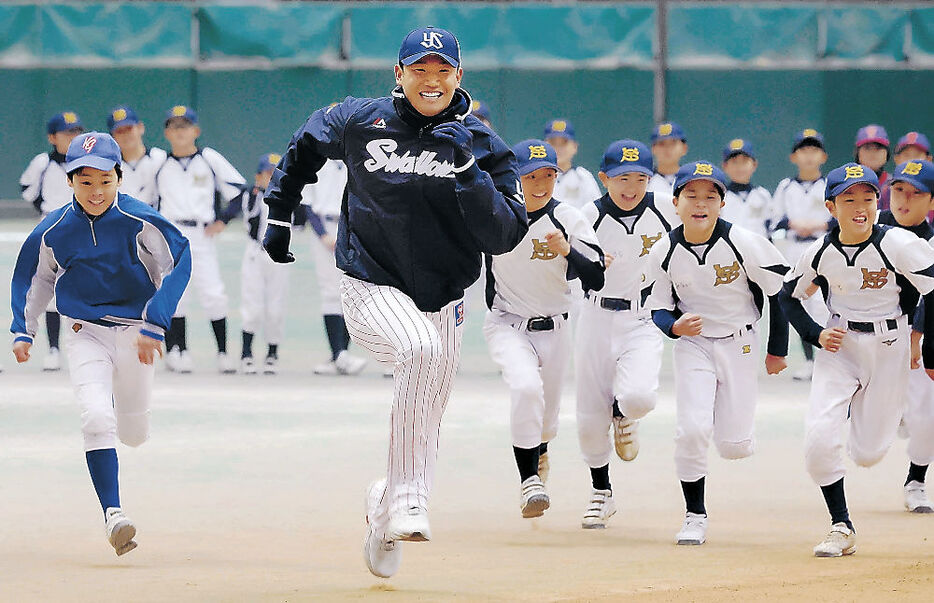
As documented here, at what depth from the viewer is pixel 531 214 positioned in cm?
820

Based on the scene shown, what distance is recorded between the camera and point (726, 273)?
304 inches

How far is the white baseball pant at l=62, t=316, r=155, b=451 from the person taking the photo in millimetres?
7105

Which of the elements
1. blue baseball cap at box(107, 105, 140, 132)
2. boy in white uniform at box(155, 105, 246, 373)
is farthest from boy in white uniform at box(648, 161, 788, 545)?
blue baseball cap at box(107, 105, 140, 132)

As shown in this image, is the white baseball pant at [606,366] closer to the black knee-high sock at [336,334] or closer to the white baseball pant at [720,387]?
the white baseball pant at [720,387]

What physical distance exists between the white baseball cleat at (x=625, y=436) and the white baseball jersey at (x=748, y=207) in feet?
17.4

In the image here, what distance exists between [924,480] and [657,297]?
1968 millimetres

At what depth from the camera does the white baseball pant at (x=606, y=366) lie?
26.8 feet

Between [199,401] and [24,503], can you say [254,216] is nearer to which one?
[199,401]

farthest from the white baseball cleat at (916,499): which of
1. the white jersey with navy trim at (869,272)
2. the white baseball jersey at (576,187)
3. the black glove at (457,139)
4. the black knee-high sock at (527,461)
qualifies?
the white baseball jersey at (576,187)

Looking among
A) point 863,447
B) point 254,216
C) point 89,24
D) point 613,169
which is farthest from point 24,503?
point 89,24

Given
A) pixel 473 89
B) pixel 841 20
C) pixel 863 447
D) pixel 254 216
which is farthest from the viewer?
pixel 473 89

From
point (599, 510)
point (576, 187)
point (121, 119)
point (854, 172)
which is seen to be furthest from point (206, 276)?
point (854, 172)

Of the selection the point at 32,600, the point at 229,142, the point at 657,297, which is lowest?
the point at 32,600

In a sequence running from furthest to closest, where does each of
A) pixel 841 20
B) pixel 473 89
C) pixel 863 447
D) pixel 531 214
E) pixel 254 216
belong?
1. pixel 473 89
2. pixel 841 20
3. pixel 254 216
4. pixel 531 214
5. pixel 863 447
